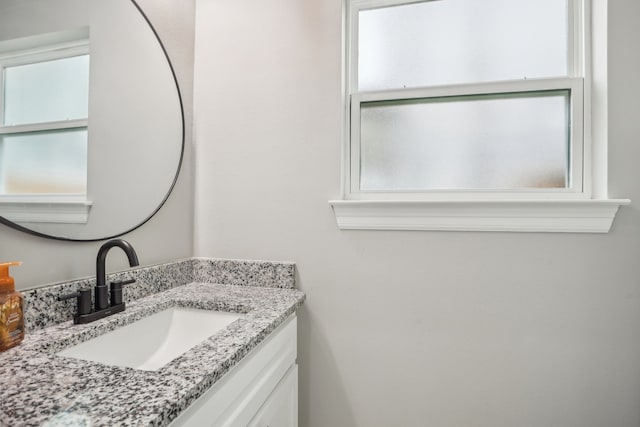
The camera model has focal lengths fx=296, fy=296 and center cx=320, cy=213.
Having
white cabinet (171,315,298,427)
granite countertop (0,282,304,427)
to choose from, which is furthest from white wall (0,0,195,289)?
white cabinet (171,315,298,427)

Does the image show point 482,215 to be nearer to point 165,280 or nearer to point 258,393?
point 258,393

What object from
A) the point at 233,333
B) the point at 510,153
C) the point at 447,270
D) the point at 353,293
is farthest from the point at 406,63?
the point at 233,333

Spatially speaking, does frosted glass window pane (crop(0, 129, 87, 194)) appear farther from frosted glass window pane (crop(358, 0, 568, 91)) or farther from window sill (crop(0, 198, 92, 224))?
frosted glass window pane (crop(358, 0, 568, 91))

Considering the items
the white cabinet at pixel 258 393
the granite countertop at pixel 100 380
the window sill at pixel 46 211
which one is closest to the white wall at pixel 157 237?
the window sill at pixel 46 211

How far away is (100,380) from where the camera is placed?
0.50 metres

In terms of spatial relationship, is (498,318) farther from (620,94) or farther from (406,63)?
(406,63)

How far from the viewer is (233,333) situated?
70 centimetres

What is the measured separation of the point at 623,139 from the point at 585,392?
2.72 feet

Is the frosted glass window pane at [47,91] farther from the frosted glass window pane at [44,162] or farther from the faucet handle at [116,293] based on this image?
the faucet handle at [116,293]

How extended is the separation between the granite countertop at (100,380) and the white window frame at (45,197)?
279mm

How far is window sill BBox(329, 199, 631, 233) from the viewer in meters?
0.93

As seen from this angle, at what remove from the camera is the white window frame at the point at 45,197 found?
0.69m

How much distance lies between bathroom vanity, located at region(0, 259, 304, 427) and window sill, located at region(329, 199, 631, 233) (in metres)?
0.35

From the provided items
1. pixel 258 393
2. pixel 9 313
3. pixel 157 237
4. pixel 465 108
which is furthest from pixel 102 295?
pixel 465 108
